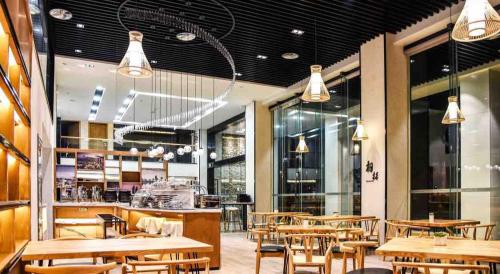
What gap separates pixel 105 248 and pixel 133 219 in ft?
18.6

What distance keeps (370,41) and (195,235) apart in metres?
4.93

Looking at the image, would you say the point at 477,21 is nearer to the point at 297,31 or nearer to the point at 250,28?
the point at 297,31

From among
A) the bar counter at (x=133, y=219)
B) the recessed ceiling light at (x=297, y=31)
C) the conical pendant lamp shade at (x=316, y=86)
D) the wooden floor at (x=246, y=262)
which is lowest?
the wooden floor at (x=246, y=262)

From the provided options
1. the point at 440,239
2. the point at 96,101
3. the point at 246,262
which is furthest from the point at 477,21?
the point at 96,101

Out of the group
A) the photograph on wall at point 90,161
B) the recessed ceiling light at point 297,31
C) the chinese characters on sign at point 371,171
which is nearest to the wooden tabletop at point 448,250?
the chinese characters on sign at point 371,171

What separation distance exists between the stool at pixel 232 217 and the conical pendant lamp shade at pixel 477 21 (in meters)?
12.2

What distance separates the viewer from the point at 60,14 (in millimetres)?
7484

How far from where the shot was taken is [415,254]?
129 inches

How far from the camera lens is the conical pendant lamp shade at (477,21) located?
3609 mm

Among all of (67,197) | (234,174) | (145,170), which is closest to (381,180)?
(67,197)

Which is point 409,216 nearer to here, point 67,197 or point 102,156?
point 67,197

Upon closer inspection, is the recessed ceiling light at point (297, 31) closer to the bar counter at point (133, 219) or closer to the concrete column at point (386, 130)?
the concrete column at point (386, 130)

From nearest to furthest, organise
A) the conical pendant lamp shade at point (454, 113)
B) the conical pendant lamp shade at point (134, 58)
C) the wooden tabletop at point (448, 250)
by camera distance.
A: 1. the wooden tabletop at point (448, 250)
2. the conical pendant lamp shade at point (134, 58)
3. the conical pendant lamp shade at point (454, 113)

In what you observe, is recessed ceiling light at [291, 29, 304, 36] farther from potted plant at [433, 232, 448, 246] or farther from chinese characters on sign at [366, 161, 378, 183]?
potted plant at [433, 232, 448, 246]
